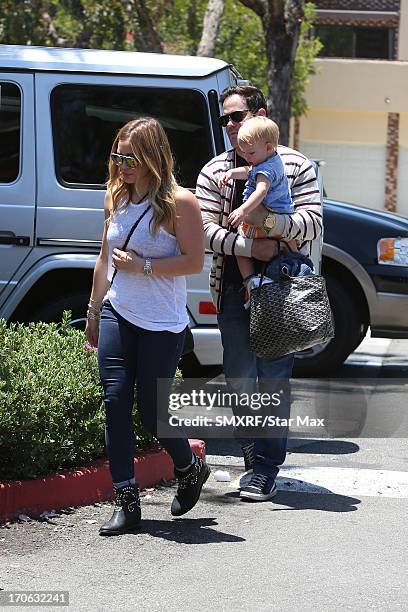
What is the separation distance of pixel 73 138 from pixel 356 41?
22.6 metres

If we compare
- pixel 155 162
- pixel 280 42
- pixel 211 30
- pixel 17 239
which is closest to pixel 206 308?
pixel 17 239

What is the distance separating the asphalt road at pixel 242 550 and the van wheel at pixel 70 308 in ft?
4.88

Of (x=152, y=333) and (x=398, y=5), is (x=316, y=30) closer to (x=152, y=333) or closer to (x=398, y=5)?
(x=398, y=5)

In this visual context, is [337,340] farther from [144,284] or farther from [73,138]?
[144,284]

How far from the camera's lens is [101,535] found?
5055mm

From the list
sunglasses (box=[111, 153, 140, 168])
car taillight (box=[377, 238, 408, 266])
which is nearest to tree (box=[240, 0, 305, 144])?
car taillight (box=[377, 238, 408, 266])

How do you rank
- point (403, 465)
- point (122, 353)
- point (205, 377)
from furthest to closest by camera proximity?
point (205, 377) → point (403, 465) → point (122, 353)

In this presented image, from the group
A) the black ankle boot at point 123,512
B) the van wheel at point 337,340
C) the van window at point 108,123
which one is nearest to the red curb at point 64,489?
the black ankle boot at point 123,512

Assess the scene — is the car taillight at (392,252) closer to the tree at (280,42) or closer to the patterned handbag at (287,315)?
the patterned handbag at (287,315)

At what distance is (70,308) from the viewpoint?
7336mm

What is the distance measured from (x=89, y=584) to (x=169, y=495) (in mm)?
1436

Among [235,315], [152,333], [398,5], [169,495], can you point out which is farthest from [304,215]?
[398,5]

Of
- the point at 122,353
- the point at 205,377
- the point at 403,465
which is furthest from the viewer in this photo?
the point at 205,377

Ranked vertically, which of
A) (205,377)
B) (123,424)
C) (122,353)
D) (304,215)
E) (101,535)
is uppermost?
(304,215)
